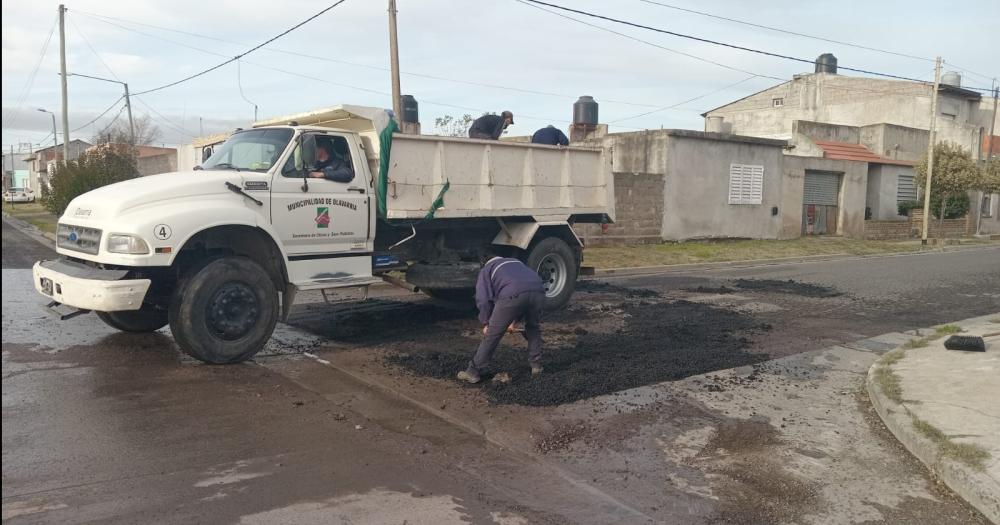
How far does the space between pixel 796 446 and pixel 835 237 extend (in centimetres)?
2588

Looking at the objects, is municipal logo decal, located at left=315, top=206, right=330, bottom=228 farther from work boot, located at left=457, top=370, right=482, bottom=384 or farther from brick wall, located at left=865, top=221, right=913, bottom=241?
brick wall, located at left=865, top=221, right=913, bottom=241

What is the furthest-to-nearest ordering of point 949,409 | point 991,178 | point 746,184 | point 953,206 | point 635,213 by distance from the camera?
point 953,206, point 991,178, point 746,184, point 635,213, point 949,409

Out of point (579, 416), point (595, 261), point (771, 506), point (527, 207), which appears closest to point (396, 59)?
point (595, 261)

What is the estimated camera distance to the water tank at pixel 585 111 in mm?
26984

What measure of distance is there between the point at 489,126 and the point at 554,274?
2.37 metres

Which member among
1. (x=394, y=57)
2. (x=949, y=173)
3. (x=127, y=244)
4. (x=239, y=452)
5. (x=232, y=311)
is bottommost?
(x=239, y=452)

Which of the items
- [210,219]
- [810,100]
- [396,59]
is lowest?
[210,219]

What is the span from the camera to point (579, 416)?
5.91 metres

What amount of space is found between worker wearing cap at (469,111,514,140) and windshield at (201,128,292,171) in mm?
3228

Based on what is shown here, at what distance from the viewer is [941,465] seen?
488 cm

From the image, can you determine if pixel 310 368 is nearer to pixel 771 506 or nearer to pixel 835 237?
pixel 771 506

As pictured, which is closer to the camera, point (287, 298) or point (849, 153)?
point (287, 298)

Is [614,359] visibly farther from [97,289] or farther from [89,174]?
[89,174]

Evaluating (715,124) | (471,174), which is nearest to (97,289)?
(471,174)
